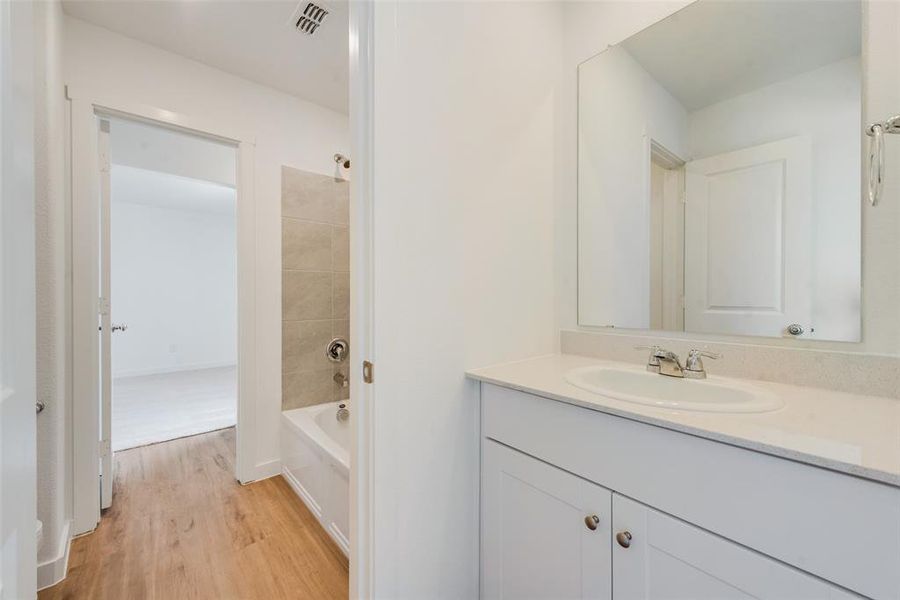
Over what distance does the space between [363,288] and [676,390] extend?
1014 mm

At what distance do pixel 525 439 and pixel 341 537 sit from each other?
1.08 metres

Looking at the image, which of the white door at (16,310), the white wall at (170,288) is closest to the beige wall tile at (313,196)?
the white door at (16,310)

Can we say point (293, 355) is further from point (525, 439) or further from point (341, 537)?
point (525, 439)

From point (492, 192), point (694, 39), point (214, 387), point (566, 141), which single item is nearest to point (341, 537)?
point (492, 192)

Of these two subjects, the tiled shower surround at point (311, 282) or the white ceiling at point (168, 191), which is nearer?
the tiled shower surround at point (311, 282)

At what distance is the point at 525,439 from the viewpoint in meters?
Answer: 1.04

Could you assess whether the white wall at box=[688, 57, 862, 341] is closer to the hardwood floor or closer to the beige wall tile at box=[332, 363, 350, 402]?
the hardwood floor

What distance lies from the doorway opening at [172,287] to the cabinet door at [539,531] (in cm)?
281

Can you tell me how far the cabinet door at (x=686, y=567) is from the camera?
633 millimetres

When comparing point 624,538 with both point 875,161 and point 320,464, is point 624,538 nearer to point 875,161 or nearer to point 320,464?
point 875,161

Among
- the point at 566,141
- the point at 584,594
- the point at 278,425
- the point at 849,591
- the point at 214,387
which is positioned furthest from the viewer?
the point at 214,387

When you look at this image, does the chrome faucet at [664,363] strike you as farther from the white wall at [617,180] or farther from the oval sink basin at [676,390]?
the white wall at [617,180]

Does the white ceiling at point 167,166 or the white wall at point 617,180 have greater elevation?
the white ceiling at point 167,166

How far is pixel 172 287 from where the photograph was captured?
17.5ft
